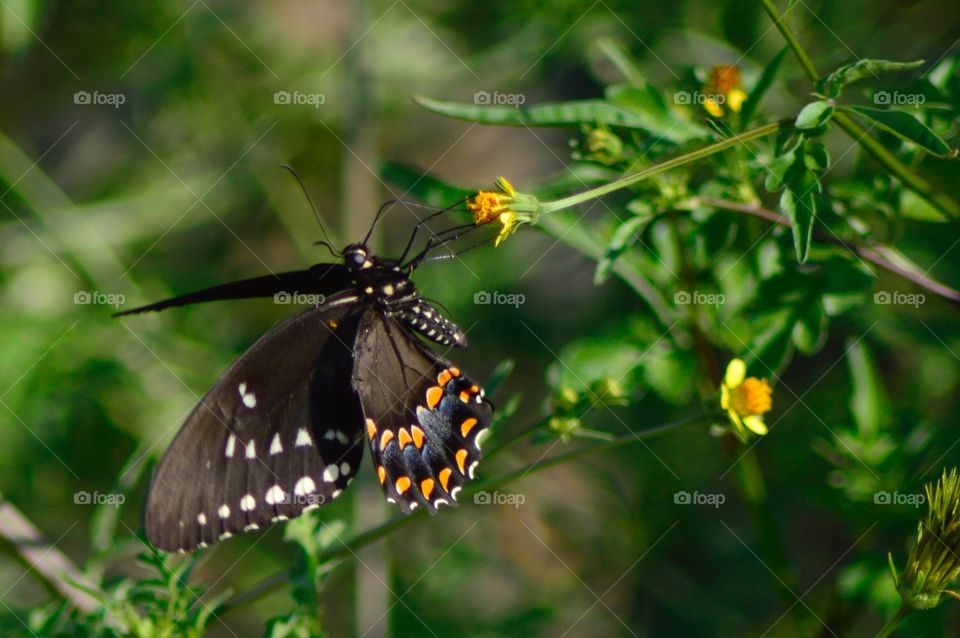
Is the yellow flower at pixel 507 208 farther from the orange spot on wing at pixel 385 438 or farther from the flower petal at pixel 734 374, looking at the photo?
the orange spot on wing at pixel 385 438

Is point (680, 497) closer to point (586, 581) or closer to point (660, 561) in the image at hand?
point (660, 561)

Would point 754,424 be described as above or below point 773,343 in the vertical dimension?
below
